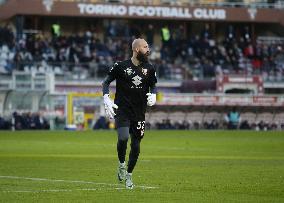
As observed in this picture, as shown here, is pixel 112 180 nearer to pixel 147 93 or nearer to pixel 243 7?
pixel 147 93

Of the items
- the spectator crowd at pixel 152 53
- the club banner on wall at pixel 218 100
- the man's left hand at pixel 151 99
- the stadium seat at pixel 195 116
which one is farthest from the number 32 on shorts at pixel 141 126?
the stadium seat at pixel 195 116

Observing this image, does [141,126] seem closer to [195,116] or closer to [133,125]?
[133,125]

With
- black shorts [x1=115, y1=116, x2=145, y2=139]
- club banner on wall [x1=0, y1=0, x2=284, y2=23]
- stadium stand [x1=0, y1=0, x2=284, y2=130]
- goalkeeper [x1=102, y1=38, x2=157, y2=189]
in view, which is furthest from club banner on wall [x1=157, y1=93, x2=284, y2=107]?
black shorts [x1=115, y1=116, x2=145, y2=139]

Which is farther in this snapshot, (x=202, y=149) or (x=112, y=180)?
(x=202, y=149)

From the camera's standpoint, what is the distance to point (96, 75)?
6378 centimetres

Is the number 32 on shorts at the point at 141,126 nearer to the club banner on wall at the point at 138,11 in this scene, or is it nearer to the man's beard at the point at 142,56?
the man's beard at the point at 142,56

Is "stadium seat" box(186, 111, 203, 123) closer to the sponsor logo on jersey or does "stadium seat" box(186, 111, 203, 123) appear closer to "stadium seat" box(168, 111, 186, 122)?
"stadium seat" box(168, 111, 186, 122)

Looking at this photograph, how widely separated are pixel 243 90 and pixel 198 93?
16.8 ft

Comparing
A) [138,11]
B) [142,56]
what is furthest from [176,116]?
[142,56]

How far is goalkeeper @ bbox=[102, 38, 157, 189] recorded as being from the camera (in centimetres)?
1677

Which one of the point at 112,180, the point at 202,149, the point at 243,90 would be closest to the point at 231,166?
the point at 112,180

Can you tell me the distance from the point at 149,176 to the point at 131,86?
2901 mm

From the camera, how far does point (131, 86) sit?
55.5 feet

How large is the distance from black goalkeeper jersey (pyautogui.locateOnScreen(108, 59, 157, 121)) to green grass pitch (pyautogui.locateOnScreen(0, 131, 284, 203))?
1224 mm
